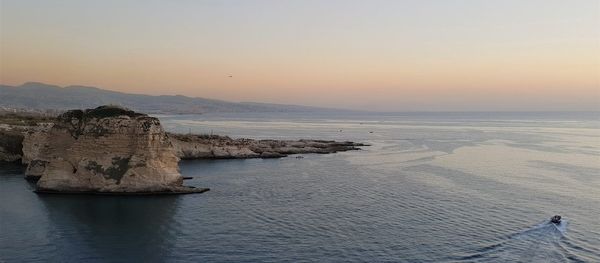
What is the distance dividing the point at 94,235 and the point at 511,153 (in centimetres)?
7369

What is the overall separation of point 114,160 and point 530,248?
34610 millimetres

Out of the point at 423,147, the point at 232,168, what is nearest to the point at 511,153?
the point at 423,147

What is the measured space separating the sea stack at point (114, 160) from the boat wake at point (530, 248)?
1103 inches

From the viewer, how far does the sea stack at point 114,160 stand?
44469 mm

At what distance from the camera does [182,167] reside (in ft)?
221

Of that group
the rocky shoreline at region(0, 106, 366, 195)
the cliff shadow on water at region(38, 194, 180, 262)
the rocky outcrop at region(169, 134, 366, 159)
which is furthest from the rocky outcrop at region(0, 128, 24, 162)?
the cliff shadow on water at region(38, 194, 180, 262)

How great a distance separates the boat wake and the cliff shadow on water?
1848 cm

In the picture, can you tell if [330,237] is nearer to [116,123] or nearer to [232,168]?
[116,123]

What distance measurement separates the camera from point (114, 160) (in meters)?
44.7

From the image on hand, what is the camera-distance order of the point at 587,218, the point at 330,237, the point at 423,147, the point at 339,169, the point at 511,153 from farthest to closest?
1. the point at 423,147
2. the point at 511,153
3. the point at 339,169
4. the point at 587,218
5. the point at 330,237

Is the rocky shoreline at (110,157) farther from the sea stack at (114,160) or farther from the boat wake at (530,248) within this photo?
the boat wake at (530,248)

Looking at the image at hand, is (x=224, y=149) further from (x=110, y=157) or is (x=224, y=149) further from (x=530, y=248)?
(x=530, y=248)

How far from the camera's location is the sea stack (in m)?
44.5

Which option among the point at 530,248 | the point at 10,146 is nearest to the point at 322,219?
the point at 530,248
